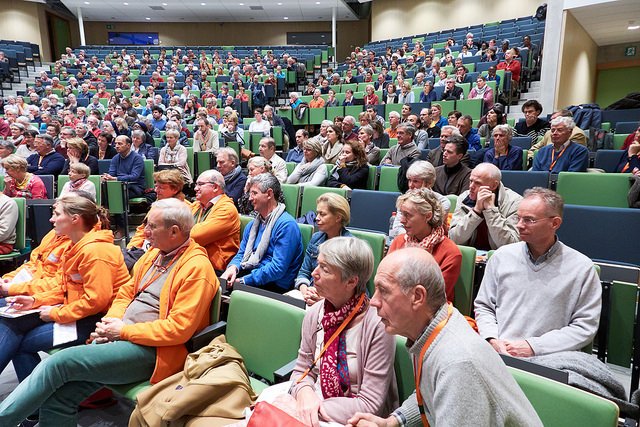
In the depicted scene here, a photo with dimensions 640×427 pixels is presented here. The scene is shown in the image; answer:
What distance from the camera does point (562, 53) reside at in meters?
6.85

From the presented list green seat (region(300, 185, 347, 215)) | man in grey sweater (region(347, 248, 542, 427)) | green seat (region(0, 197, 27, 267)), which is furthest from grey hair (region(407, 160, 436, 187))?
green seat (region(0, 197, 27, 267))

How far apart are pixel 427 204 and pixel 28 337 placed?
1.93 metres

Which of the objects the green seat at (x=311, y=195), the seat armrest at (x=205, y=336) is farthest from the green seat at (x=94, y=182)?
the seat armrest at (x=205, y=336)

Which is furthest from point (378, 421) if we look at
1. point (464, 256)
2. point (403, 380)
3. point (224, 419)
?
point (464, 256)

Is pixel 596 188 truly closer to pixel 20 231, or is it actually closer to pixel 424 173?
pixel 424 173

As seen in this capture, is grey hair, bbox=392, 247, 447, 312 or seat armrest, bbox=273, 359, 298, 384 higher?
grey hair, bbox=392, 247, 447, 312

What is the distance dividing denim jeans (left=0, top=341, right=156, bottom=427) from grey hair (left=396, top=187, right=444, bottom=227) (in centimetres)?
128

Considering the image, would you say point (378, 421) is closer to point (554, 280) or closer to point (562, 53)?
point (554, 280)

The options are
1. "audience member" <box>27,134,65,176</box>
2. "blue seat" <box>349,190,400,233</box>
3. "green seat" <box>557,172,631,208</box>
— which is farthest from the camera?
"audience member" <box>27,134,65,176</box>

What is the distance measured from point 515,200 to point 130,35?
69.6 feet

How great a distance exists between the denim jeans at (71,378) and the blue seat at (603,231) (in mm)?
2437

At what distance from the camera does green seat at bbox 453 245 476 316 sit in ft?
6.31

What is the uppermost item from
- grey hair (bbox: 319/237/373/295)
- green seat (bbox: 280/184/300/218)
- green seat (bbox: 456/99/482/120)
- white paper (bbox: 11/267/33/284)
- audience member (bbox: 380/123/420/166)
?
green seat (bbox: 456/99/482/120)

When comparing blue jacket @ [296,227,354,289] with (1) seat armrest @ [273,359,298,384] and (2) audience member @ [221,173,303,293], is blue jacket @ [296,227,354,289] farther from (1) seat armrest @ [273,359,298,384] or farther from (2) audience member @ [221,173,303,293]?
(1) seat armrest @ [273,359,298,384]
